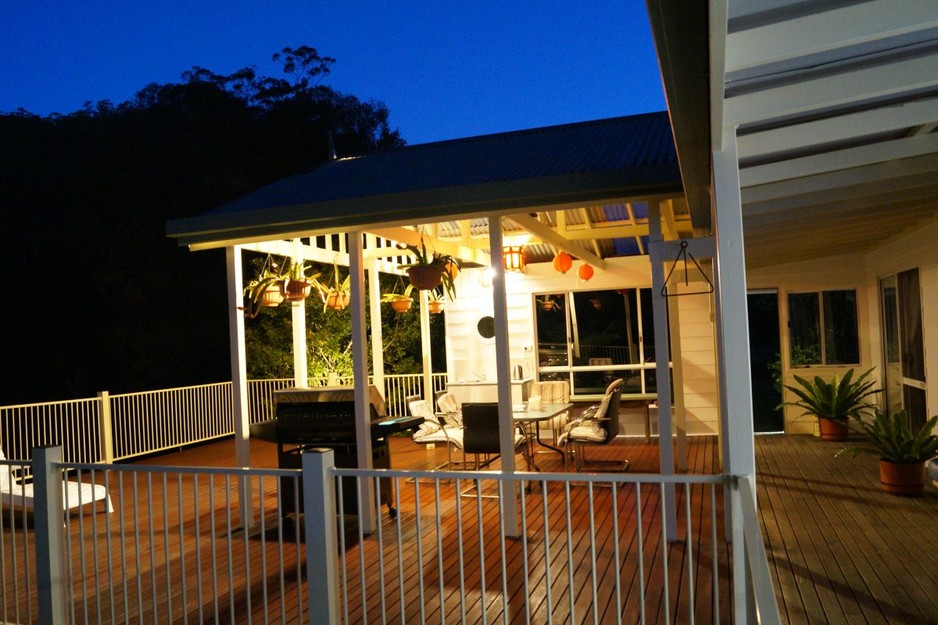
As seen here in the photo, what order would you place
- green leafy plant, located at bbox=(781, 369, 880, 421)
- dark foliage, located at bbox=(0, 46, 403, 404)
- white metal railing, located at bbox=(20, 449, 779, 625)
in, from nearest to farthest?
white metal railing, located at bbox=(20, 449, 779, 625)
green leafy plant, located at bbox=(781, 369, 880, 421)
dark foliage, located at bbox=(0, 46, 403, 404)

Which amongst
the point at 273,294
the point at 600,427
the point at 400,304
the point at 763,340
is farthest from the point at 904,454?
the point at 763,340

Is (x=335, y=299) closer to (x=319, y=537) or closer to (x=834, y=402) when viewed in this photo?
(x=319, y=537)

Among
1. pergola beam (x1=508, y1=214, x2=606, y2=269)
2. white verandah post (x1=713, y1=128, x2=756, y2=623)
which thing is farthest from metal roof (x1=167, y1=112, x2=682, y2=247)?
white verandah post (x1=713, y1=128, x2=756, y2=623)

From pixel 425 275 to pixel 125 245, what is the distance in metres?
16.8

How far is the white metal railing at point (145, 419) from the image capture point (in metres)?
9.47

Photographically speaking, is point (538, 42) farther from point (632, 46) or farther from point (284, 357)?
point (284, 357)

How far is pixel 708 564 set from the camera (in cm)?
505

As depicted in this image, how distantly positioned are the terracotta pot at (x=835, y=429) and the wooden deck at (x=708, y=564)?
6.21 feet

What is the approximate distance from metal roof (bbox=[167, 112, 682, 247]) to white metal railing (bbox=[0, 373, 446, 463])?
3.68 m

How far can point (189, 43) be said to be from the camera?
102m

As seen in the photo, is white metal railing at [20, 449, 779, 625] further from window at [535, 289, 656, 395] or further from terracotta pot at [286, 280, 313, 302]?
window at [535, 289, 656, 395]

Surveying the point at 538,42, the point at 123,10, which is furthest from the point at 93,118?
the point at 538,42

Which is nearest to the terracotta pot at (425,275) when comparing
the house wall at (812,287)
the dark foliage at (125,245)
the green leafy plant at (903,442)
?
the green leafy plant at (903,442)

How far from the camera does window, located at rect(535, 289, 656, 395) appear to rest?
11445 millimetres
